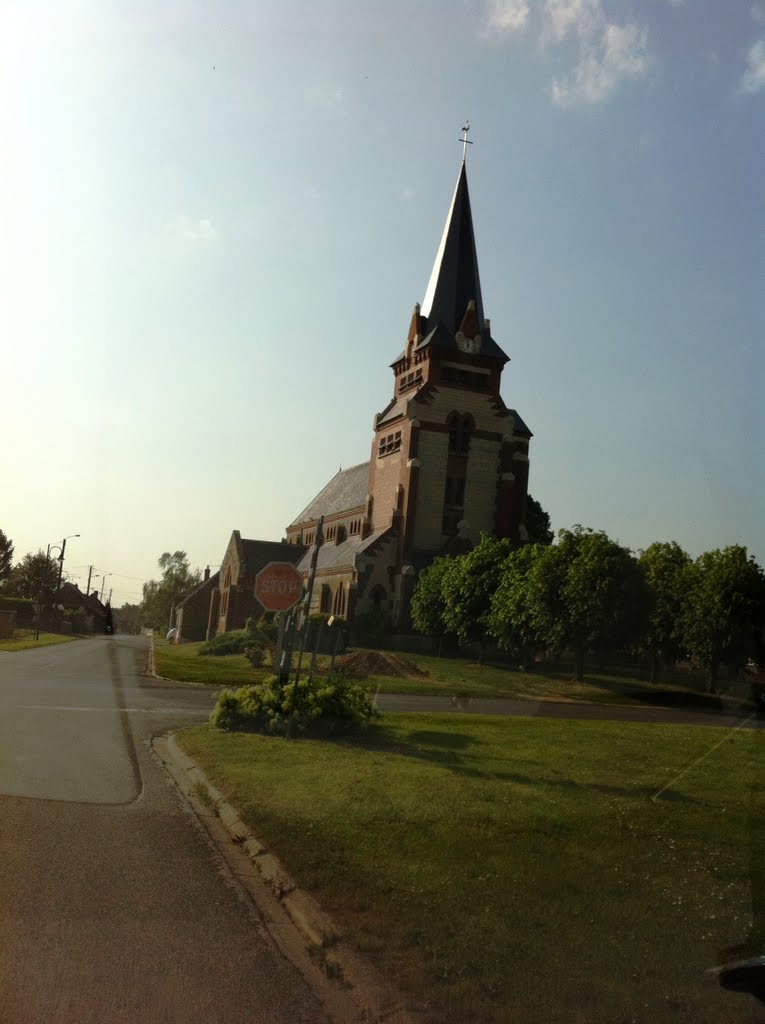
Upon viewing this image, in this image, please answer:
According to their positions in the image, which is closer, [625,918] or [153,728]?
[625,918]

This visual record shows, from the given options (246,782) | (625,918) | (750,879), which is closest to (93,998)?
(625,918)

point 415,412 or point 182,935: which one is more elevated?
point 415,412

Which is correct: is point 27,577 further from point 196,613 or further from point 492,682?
point 492,682

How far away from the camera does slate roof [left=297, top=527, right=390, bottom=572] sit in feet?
206

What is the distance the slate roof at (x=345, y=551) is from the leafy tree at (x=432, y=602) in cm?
527

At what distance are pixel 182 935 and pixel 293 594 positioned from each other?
1185 centimetres

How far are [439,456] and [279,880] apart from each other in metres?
56.8

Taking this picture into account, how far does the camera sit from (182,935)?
618 centimetres

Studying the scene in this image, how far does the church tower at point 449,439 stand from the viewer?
208 ft

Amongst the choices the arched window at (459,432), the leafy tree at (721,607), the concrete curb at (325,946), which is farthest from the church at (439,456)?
the concrete curb at (325,946)

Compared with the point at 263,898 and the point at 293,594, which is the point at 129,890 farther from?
the point at 293,594

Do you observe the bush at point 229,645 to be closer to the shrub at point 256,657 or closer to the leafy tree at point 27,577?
the shrub at point 256,657

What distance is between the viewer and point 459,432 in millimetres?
64938

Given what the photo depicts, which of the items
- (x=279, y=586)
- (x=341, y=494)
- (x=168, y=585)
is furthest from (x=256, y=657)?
(x=168, y=585)
